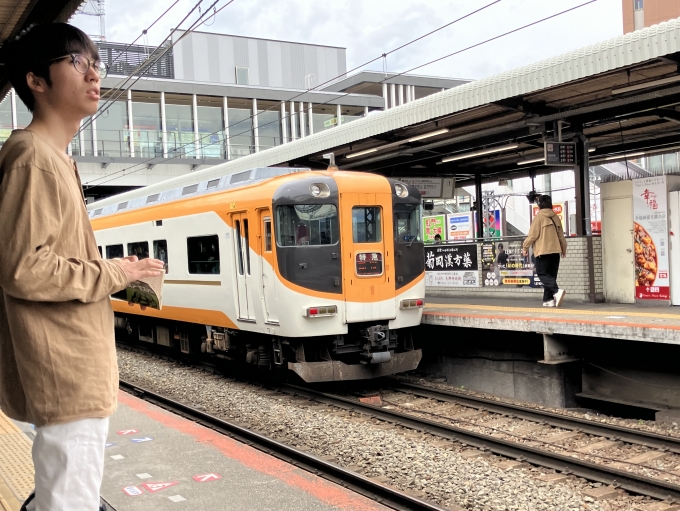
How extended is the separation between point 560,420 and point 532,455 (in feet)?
4.99

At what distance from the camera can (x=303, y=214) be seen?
969cm

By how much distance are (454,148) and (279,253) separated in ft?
22.5

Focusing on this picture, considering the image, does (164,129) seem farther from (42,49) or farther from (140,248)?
(42,49)

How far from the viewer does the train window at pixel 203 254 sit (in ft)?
36.3

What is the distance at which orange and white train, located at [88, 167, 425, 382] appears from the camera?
959 cm

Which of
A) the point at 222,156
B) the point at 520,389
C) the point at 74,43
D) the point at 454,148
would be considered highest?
the point at 222,156

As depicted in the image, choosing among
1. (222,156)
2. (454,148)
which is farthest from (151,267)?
(222,156)

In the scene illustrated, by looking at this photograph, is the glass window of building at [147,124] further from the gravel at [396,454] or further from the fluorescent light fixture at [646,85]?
the fluorescent light fixture at [646,85]

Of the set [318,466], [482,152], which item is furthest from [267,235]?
[482,152]

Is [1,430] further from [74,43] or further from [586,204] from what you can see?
[586,204]

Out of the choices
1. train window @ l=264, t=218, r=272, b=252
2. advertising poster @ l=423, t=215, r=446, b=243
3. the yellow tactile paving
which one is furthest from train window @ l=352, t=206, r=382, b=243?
advertising poster @ l=423, t=215, r=446, b=243

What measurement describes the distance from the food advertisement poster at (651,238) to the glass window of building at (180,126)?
23115 millimetres

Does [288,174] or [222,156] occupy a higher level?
[222,156]

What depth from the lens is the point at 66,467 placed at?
183 centimetres
